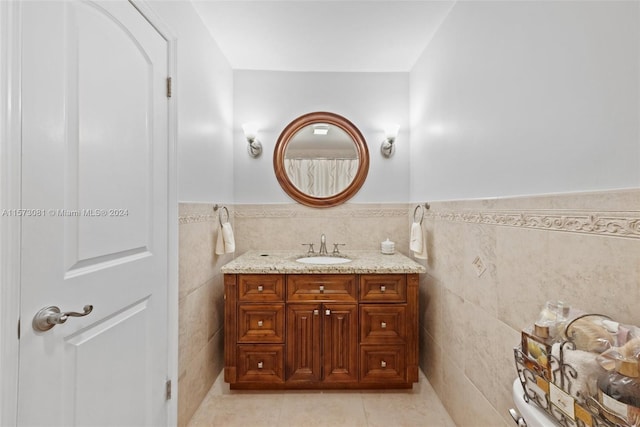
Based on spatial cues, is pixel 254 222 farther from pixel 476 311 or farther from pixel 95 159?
pixel 476 311

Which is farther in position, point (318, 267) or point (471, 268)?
point (318, 267)

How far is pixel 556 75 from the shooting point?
38.7 inches

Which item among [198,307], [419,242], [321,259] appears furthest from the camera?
[321,259]

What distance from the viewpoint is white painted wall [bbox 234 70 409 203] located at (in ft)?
8.27

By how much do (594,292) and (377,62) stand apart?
2.13 m

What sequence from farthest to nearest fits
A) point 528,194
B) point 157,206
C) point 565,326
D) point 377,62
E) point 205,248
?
point 377,62 < point 205,248 < point 157,206 < point 528,194 < point 565,326

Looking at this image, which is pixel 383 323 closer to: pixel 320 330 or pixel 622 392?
pixel 320 330

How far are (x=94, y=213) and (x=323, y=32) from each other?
1.76 metres

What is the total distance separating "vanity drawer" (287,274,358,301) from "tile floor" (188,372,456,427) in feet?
2.12

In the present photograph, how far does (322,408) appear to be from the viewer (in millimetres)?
1826

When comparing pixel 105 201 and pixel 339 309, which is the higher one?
pixel 105 201

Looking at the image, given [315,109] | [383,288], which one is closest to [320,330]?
[383,288]

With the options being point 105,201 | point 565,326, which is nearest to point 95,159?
point 105,201

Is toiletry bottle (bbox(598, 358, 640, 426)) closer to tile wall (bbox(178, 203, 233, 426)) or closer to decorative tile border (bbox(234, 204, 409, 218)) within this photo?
tile wall (bbox(178, 203, 233, 426))
